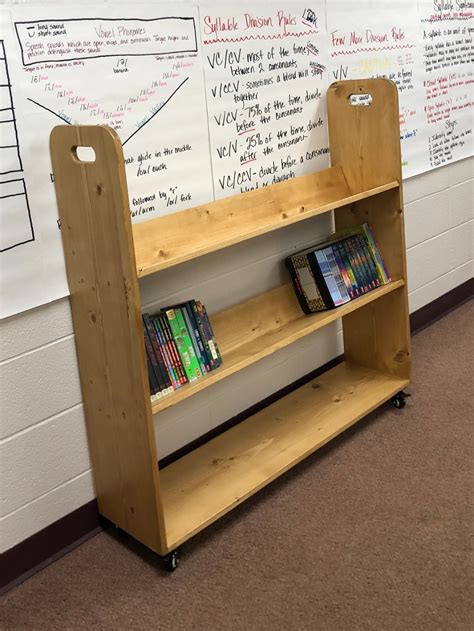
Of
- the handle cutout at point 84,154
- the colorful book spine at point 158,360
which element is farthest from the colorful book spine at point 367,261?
the handle cutout at point 84,154

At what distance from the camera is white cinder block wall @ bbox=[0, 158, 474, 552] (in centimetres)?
199

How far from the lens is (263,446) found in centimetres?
248

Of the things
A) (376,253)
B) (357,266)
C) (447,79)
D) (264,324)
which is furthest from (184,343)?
(447,79)

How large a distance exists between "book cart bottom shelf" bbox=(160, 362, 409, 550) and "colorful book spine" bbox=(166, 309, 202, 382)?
14.7 inches

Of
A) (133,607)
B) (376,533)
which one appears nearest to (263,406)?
(376,533)

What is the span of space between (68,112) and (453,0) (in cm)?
220

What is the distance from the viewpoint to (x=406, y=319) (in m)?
2.79

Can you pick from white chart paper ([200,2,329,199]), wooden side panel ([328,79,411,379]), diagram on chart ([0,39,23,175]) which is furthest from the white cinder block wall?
diagram on chart ([0,39,23,175])

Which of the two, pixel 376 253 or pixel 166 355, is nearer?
pixel 166 355

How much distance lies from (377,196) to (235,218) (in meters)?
0.67

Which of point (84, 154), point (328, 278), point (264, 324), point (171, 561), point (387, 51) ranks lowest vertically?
point (171, 561)

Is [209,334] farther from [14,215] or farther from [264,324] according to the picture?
[14,215]

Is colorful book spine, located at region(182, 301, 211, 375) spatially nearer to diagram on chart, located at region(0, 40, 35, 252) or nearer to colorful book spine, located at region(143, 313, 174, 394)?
colorful book spine, located at region(143, 313, 174, 394)

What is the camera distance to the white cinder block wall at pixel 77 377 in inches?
78.2
